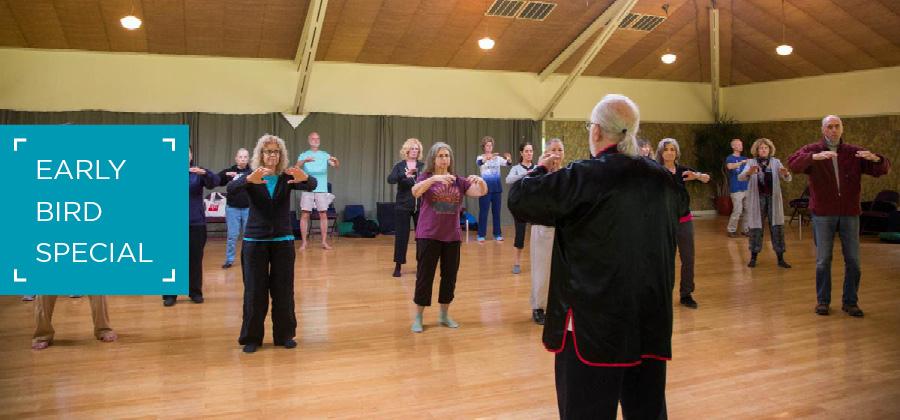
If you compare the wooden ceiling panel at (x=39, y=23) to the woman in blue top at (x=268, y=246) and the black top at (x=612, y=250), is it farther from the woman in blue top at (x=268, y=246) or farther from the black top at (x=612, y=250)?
the black top at (x=612, y=250)

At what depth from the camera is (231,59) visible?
11320 millimetres

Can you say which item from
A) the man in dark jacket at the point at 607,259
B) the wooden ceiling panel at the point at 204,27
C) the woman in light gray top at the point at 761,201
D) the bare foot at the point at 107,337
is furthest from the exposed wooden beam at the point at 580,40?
the man in dark jacket at the point at 607,259

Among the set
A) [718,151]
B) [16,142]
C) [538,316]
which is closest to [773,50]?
Answer: [718,151]

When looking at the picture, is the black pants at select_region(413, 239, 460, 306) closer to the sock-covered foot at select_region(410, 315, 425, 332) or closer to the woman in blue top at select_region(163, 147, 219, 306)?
the sock-covered foot at select_region(410, 315, 425, 332)

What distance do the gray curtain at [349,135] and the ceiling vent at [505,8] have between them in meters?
2.77

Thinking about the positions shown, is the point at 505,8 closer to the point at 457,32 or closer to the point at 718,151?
the point at 457,32

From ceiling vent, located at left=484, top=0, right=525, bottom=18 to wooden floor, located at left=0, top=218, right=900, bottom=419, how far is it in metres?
5.38

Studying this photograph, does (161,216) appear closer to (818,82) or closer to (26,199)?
(26,199)

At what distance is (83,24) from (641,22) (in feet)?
29.2

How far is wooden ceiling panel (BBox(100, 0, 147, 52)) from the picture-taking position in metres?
9.19

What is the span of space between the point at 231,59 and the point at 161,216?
31.1ft

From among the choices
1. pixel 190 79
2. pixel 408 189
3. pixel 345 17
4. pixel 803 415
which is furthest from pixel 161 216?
pixel 190 79

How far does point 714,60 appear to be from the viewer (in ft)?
43.3

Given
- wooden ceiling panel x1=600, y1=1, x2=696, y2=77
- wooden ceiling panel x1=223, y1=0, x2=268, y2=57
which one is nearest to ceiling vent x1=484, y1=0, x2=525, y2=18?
wooden ceiling panel x1=600, y1=1, x2=696, y2=77
